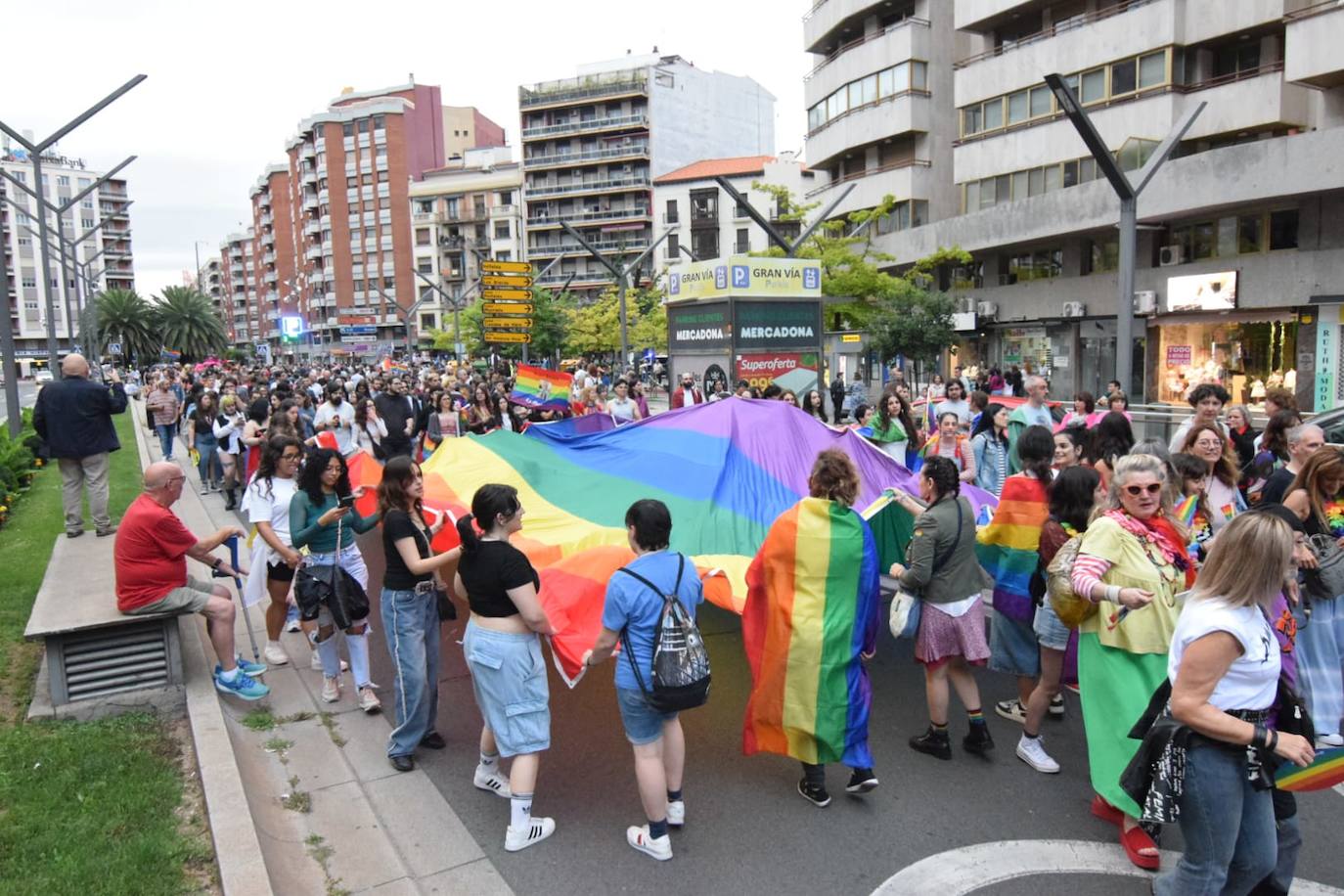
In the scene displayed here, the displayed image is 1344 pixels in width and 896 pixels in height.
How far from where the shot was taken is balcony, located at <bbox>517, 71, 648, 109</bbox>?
75438mm

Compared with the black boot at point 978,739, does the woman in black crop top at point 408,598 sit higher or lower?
higher

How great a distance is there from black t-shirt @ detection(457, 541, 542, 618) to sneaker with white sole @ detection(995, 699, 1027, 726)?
3.35 meters

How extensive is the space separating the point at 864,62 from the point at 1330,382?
76.5 ft

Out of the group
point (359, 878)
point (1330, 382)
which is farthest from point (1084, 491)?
point (1330, 382)

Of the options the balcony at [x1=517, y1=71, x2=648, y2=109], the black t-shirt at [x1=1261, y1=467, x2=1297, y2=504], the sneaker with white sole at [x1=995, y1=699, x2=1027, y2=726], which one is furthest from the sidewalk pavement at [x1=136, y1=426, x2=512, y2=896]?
the balcony at [x1=517, y1=71, x2=648, y2=109]

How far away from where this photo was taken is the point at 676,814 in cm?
464

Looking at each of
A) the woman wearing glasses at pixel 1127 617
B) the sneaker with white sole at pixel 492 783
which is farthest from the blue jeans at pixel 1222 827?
the sneaker with white sole at pixel 492 783

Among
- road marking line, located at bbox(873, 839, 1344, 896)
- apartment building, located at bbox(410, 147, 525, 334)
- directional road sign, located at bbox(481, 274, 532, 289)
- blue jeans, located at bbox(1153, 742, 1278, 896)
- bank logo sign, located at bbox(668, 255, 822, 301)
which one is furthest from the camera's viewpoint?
apartment building, located at bbox(410, 147, 525, 334)

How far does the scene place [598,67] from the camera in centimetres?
7862

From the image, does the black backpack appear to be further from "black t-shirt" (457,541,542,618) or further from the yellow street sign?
the yellow street sign

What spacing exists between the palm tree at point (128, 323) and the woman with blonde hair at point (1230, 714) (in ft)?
277

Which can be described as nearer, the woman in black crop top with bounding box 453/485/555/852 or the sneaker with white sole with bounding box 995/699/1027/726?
the woman in black crop top with bounding box 453/485/555/852

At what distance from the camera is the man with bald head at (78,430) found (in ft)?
28.6

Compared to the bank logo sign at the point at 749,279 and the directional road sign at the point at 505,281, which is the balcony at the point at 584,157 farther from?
the bank logo sign at the point at 749,279
